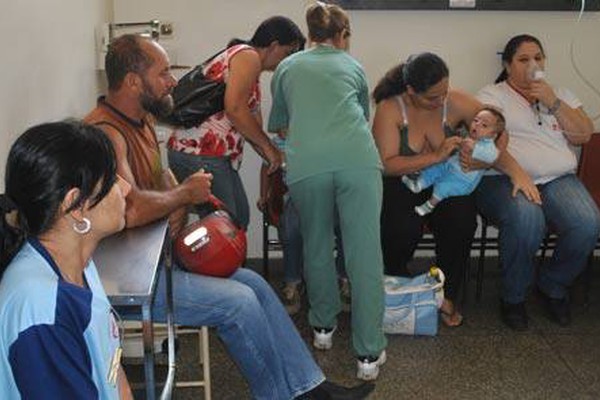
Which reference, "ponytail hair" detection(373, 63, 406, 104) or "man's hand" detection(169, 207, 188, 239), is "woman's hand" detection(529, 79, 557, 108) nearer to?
"ponytail hair" detection(373, 63, 406, 104)

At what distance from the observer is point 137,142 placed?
209 centimetres

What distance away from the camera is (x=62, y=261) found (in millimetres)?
1282

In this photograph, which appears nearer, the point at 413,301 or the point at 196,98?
the point at 196,98

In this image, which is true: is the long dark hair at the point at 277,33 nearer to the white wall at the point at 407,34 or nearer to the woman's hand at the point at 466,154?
the white wall at the point at 407,34

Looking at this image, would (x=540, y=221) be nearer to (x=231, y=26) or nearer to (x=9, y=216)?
(x=231, y=26)

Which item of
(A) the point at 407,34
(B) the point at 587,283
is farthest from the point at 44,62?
(B) the point at 587,283

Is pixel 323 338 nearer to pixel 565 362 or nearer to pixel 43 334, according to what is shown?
pixel 565 362

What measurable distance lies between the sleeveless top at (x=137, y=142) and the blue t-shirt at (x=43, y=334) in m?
0.83

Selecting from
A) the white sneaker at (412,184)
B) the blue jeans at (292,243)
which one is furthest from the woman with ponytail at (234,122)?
the white sneaker at (412,184)

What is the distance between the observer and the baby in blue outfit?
2.93 m

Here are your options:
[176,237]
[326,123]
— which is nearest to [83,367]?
[176,237]

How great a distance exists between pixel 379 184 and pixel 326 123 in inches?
11.5

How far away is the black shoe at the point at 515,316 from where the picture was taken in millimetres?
3043

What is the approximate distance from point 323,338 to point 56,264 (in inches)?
67.1
